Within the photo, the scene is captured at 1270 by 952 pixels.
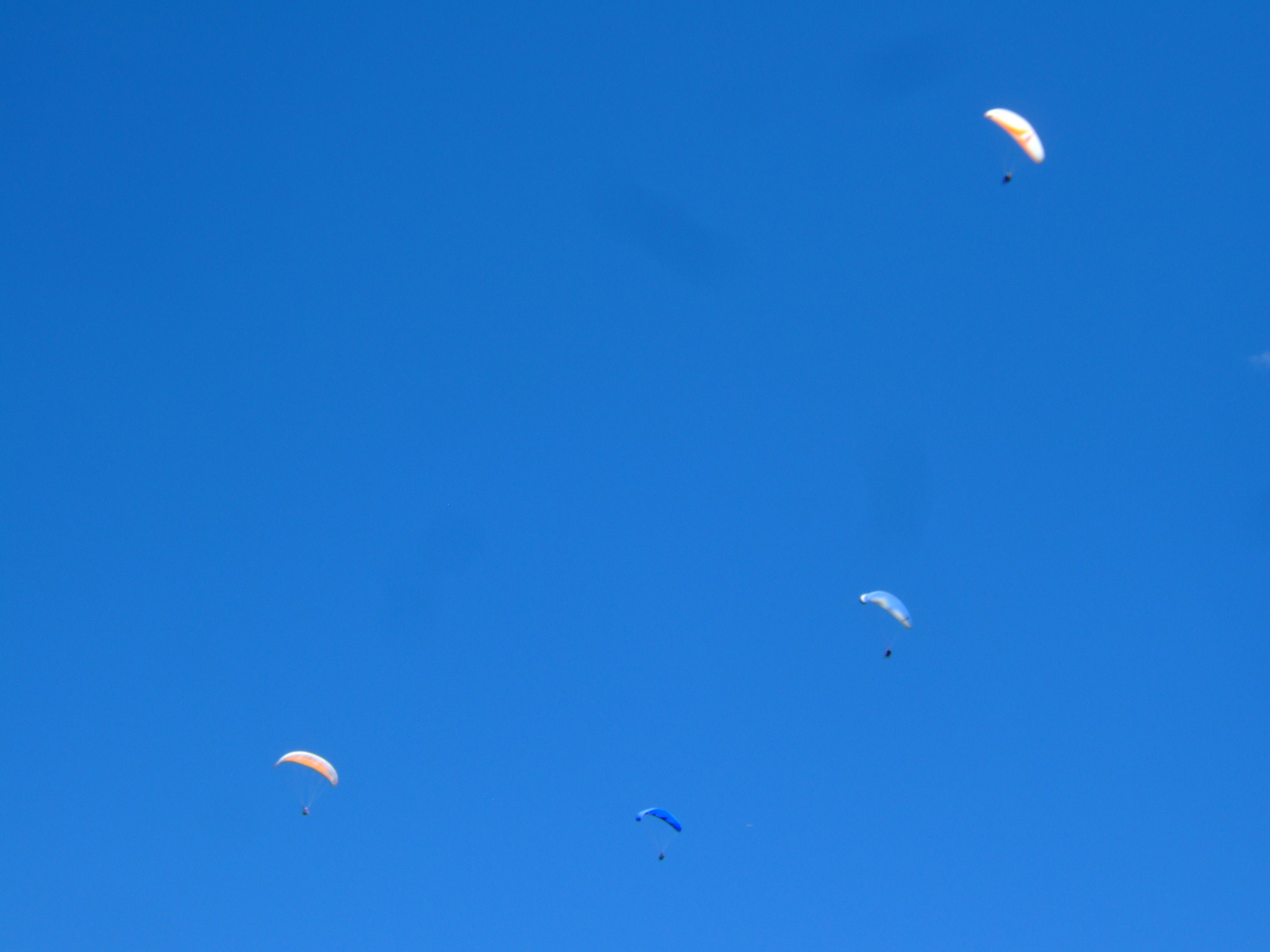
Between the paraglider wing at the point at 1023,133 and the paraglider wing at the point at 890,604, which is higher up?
the paraglider wing at the point at 1023,133

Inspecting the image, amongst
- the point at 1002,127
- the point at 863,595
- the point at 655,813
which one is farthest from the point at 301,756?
the point at 1002,127

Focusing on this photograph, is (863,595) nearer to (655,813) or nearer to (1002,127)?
(655,813)

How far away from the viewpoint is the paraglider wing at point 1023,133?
48.9 meters

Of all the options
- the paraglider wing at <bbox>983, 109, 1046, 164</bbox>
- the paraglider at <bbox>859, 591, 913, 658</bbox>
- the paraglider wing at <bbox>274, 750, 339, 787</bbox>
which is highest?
the paraglider wing at <bbox>983, 109, 1046, 164</bbox>

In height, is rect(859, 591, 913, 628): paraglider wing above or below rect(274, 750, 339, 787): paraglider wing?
above

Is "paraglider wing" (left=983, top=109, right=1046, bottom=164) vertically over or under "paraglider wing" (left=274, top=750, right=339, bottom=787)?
over

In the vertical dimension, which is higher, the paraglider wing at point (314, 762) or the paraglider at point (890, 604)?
the paraglider at point (890, 604)

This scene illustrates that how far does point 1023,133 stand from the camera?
4916 centimetres

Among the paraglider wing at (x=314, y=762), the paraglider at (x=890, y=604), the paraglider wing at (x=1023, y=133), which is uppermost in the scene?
the paraglider wing at (x=1023, y=133)

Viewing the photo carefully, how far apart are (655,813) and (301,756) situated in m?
14.6

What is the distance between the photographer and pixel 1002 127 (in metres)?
49.8

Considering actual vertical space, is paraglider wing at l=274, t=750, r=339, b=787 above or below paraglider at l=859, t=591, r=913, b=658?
below

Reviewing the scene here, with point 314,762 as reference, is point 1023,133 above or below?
above

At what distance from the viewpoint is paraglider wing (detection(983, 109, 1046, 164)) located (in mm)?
48906
